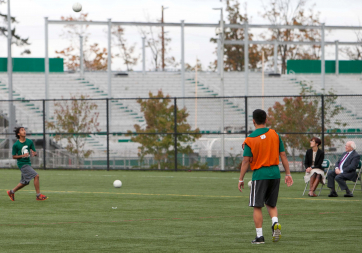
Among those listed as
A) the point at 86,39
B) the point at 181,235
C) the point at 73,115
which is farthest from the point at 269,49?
the point at 181,235

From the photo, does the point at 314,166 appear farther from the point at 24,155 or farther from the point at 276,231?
the point at 24,155

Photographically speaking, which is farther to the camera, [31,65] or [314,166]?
[31,65]

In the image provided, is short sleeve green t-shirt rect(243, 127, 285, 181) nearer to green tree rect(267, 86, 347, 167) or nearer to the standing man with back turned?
→ the standing man with back turned

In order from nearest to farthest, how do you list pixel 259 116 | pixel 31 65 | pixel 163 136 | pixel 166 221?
pixel 259 116 → pixel 166 221 → pixel 163 136 → pixel 31 65

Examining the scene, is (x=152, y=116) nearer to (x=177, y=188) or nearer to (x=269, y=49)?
(x=177, y=188)

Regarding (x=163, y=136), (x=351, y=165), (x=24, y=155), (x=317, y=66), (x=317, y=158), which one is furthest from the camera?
(x=317, y=66)

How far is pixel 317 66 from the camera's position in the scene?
50938 millimetres

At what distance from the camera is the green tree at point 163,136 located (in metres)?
25.1

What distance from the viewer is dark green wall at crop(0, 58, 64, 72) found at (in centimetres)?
4694

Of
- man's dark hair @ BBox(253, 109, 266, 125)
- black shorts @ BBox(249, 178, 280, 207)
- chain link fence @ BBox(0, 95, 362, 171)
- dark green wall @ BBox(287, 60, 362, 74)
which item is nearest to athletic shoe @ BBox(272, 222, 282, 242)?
black shorts @ BBox(249, 178, 280, 207)

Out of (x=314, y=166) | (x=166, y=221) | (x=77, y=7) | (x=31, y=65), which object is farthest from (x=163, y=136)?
(x=31, y=65)

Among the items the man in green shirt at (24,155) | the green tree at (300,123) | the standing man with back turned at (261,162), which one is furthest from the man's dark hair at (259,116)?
the green tree at (300,123)

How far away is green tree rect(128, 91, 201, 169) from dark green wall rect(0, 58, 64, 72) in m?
22.8

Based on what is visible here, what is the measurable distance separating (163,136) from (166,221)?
49.4 feet
